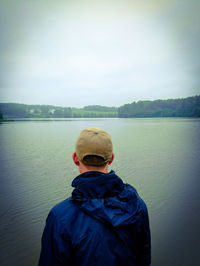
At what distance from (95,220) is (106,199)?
0.58ft

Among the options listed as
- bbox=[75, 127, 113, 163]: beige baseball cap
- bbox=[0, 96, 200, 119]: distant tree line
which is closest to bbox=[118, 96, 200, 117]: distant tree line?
bbox=[0, 96, 200, 119]: distant tree line

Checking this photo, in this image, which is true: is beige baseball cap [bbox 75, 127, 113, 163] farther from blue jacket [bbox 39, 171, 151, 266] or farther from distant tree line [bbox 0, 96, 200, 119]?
distant tree line [bbox 0, 96, 200, 119]

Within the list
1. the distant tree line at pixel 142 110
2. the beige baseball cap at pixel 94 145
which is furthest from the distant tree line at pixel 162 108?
the beige baseball cap at pixel 94 145

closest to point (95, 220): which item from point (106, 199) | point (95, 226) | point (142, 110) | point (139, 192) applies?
point (95, 226)

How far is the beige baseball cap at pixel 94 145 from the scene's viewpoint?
154 centimetres

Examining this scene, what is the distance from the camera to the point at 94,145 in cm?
154

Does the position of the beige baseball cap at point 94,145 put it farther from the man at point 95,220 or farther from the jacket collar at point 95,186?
the jacket collar at point 95,186

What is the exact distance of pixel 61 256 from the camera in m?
1.39

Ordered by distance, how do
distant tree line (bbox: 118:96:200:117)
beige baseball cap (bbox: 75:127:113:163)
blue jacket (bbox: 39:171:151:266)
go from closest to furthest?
blue jacket (bbox: 39:171:151:266), beige baseball cap (bbox: 75:127:113:163), distant tree line (bbox: 118:96:200:117)

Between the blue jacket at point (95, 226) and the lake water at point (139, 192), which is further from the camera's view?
the lake water at point (139, 192)

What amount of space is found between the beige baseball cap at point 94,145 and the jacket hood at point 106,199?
17 cm

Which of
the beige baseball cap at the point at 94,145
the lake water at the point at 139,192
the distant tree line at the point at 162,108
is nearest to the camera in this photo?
the beige baseball cap at the point at 94,145

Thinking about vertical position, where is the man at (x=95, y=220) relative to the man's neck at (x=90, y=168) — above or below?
below

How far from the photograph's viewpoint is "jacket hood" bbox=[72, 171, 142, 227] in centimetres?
136
